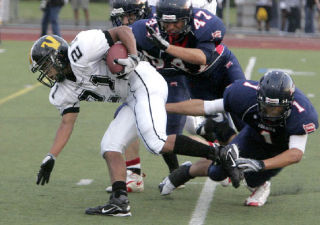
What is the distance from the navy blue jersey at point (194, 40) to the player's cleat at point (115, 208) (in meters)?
1.23

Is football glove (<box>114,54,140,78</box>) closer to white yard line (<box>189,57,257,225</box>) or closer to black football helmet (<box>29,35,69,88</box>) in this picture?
black football helmet (<box>29,35,69,88</box>)

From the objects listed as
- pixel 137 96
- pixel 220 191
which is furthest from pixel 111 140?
pixel 220 191

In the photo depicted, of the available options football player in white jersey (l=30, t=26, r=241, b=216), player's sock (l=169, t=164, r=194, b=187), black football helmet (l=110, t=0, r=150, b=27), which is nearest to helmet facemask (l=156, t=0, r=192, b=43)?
football player in white jersey (l=30, t=26, r=241, b=216)

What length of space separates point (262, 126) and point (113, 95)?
108 centimetres

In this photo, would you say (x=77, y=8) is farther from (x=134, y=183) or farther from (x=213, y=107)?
(x=213, y=107)

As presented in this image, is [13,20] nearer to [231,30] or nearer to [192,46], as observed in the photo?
[231,30]

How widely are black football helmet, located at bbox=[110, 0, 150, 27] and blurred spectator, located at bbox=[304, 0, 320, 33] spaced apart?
12.3 m

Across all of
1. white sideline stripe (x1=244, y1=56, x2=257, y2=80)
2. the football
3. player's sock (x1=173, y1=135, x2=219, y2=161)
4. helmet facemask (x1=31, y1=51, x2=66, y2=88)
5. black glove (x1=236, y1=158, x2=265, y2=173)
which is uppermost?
the football

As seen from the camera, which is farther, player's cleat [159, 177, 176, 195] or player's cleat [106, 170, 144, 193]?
player's cleat [106, 170, 144, 193]

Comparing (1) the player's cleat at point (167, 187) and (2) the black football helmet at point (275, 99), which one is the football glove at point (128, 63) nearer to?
(2) the black football helmet at point (275, 99)

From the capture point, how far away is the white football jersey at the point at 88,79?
512 cm

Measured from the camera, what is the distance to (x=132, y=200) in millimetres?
5629

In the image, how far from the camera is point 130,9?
241 inches

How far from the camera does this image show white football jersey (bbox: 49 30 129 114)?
16.8 ft
